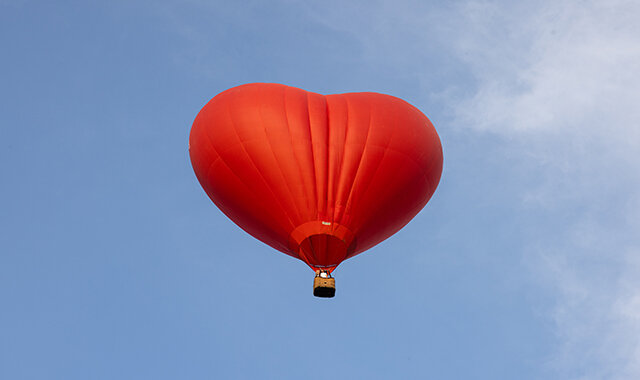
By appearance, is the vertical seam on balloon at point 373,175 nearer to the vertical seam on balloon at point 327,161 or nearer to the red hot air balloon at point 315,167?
the red hot air balloon at point 315,167

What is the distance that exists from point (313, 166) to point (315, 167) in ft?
0.19

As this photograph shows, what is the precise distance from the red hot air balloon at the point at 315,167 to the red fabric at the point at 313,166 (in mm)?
25

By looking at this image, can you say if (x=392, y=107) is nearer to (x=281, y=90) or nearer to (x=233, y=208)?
(x=281, y=90)

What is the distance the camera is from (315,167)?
2723 cm

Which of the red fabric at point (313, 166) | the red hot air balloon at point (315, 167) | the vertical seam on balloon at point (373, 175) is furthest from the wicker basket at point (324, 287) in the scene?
the vertical seam on balloon at point (373, 175)

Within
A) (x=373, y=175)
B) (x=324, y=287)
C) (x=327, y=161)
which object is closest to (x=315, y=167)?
Answer: (x=327, y=161)

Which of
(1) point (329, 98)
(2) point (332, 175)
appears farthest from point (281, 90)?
(2) point (332, 175)

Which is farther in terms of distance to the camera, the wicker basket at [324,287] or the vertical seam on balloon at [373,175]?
the vertical seam on balloon at [373,175]

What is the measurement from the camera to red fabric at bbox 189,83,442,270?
2712cm

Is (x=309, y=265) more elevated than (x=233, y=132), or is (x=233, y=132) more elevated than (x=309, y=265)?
(x=233, y=132)

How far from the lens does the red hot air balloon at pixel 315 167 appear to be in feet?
88.9

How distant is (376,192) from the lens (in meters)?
27.3

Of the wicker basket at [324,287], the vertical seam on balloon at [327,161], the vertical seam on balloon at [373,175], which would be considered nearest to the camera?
the wicker basket at [324,287]

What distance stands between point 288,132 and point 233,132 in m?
1.43
